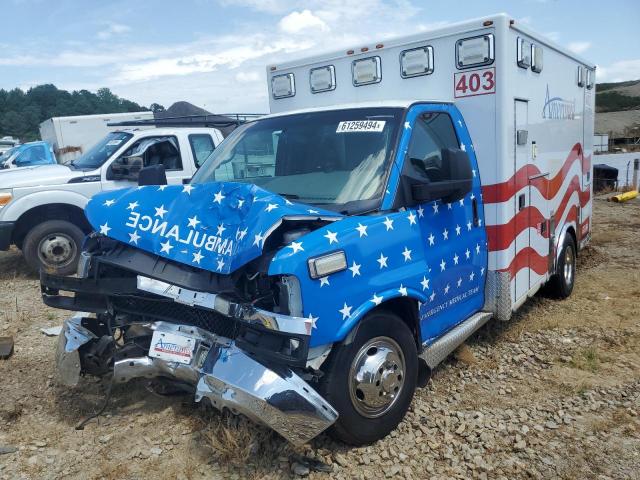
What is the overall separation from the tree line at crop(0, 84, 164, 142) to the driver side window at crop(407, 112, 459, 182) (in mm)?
50536

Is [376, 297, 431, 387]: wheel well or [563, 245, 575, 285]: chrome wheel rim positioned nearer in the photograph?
[376, 297, 431, 387]: wheel well

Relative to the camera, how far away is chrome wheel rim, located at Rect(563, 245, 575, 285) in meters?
6.19

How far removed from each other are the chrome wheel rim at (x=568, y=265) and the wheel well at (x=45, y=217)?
637 cm

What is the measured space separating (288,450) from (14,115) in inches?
2549

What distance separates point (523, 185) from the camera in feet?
15.7

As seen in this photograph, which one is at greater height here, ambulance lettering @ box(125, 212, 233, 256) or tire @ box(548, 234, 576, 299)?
ambulance lettering @ box(125, 212, 233, 256)

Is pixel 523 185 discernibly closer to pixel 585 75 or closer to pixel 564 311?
pixel 564 311

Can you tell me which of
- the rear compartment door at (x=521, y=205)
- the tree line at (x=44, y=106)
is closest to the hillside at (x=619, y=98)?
the tree line at (x=44, y=106)

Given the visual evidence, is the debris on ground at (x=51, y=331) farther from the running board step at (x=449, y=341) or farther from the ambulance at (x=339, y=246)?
the running board step at (x=449, y=341)

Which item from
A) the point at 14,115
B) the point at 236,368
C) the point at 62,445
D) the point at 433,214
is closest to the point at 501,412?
the point at 433,214

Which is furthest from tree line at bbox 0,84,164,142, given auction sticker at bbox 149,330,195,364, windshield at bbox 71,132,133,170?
auction sticker at bbox 149,330,195,364

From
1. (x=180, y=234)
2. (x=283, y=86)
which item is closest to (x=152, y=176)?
(x=180, y=234)

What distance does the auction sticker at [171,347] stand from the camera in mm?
3088

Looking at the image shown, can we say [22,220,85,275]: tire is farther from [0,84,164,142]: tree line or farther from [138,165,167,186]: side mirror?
[0,84,164,142]: tree line
